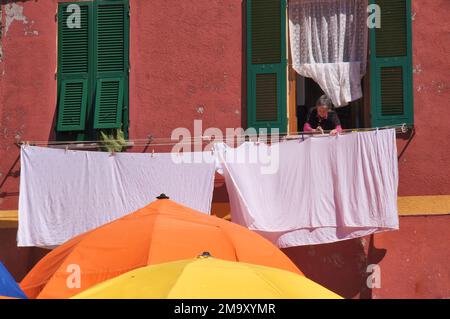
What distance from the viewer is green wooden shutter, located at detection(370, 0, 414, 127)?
10.4 m

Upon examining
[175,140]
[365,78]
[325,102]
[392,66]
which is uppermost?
[392,66]

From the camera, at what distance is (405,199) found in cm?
1019

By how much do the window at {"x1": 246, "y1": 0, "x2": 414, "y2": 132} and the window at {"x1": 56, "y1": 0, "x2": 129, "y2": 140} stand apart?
1.50 m

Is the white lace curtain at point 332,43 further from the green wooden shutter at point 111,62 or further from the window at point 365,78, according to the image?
the green wooden shutter at point 111,62

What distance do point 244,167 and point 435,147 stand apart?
2.09m

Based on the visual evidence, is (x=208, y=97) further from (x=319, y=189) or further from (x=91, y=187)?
(x=319, y=189)

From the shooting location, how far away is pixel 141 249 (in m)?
7.97

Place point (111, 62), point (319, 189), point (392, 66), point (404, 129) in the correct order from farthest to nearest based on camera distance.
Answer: point (111, 62), point (392, 66), point (404, 129), point (319, 189)

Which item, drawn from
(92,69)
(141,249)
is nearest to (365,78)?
(92,69)

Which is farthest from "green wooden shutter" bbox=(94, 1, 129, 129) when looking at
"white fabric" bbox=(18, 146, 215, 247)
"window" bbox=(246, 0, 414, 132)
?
"window" bbox=(246, 0, 414, 132)

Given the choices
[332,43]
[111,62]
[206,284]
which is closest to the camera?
[206,284]

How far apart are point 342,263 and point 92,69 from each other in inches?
145
